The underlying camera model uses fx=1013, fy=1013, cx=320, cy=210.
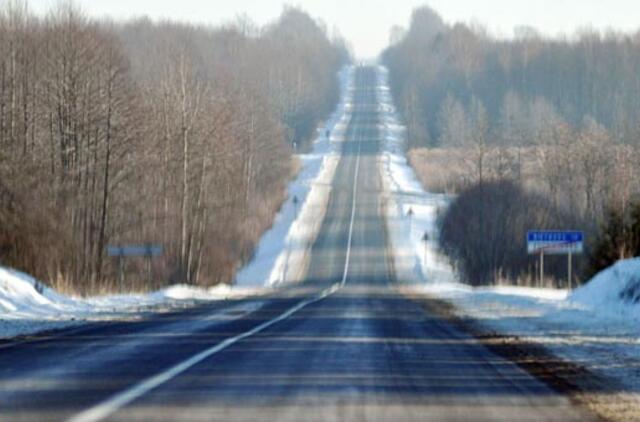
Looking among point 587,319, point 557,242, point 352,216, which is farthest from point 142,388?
point 352,216

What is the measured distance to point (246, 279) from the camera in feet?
253

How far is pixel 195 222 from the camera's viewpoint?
58312mm

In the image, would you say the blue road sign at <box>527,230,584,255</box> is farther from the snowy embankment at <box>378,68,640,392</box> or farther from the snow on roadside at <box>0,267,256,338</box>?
the snow on roadside at <box>0,267,256,338</box>

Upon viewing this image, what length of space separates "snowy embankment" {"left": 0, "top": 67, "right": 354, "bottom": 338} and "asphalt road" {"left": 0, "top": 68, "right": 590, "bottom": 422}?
2112 mm

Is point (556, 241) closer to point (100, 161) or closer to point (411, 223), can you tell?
point (100, 161)

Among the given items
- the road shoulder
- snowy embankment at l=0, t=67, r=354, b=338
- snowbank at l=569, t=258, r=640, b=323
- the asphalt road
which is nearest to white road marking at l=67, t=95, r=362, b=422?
the asphalt road

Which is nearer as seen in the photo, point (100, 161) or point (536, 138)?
point (100, 161)

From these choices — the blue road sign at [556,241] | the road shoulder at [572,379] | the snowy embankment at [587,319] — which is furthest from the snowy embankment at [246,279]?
the blue road sign at [556,241]

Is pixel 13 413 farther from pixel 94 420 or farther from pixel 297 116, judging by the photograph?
pixel 297 116

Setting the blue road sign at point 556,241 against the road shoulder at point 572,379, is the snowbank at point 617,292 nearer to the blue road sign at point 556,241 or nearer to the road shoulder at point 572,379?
the road shoulder at point 572,379

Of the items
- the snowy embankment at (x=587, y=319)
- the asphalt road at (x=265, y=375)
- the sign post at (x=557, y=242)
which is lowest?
the snowy embankment at (x=587, y=319)

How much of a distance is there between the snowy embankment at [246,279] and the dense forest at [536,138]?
13.7 m

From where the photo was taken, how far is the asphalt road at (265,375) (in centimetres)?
930

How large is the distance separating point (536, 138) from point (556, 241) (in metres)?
77.5
